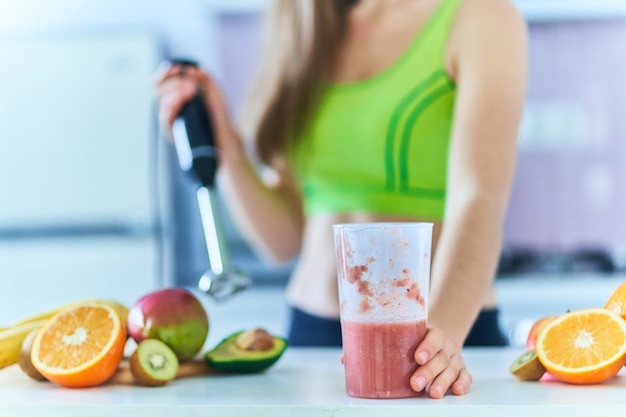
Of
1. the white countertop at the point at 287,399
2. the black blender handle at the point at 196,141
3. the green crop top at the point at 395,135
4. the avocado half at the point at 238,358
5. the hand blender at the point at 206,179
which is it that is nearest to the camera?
the white countertop at the point at 287,399

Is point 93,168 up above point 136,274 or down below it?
above

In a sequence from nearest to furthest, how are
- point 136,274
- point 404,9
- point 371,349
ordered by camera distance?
point 371,349
point 404,9
point 136,274

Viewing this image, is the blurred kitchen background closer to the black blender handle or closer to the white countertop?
the black blender handle

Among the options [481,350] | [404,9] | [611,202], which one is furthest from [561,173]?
[481,350]

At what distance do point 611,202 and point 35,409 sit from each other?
2460 millimetres

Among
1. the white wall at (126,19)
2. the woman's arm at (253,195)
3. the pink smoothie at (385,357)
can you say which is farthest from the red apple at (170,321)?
the white wall at (126,19)

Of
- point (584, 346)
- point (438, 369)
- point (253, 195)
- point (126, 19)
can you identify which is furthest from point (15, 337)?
point (126, 19)

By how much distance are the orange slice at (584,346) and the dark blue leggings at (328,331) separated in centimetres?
53

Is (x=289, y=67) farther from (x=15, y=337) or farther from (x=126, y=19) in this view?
(x=126, y=19)

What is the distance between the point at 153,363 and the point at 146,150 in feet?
6.83

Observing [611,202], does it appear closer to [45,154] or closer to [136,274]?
[136,274]

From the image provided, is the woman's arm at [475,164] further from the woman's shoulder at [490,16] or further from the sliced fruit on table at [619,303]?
the sliced fruit on table at [619,303]

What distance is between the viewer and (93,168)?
292cm

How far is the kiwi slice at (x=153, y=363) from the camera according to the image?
853 mm
